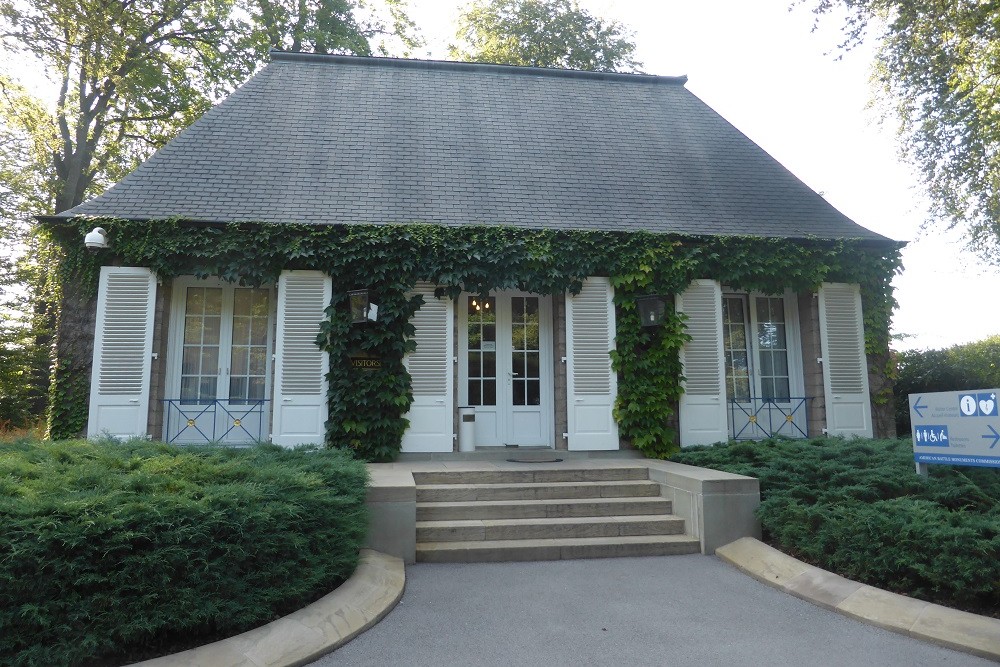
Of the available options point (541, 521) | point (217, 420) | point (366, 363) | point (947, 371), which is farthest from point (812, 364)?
point (217, 420)

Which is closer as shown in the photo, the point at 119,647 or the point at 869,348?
the point at 119,647

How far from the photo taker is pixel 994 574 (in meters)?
3.42

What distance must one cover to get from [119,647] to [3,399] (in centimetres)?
1238

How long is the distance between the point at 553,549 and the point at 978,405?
327 centimetres

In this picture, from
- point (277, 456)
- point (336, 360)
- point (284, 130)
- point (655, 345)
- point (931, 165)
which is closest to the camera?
point (277, 456)

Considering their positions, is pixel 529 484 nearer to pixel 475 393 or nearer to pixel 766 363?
pixel 475 393

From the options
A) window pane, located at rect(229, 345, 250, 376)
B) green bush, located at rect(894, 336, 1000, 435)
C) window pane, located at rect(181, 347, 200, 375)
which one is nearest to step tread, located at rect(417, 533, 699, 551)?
window pane, located at rect(229, 345, 250, 376)

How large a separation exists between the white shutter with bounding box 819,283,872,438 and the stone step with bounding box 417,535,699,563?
398cm

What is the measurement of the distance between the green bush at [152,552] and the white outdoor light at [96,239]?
3.52 metres

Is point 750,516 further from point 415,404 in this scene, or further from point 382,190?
point 382,190

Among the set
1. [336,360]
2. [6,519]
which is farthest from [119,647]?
[336,360]

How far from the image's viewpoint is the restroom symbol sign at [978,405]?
13.9ft

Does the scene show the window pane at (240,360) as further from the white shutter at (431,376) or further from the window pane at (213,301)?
the white shutter at (431,376)

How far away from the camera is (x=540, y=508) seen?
17.9 feet
